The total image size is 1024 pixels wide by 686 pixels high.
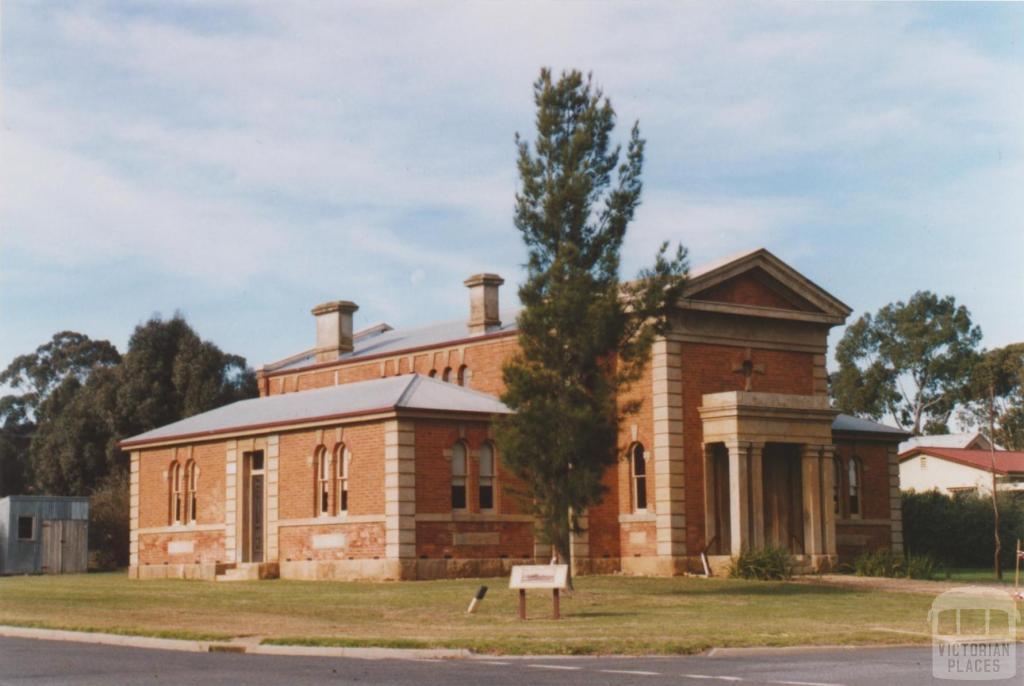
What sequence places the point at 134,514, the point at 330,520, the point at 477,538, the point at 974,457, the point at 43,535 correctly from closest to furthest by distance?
the point at 477,538 < the point at 330,520 < the point at 134,514 < the point at 43,535 < the point at 974,457

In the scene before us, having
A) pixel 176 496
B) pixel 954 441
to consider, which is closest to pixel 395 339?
pixel 176 496

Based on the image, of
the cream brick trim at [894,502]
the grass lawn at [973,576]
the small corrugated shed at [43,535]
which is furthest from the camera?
the small corrugated shed at [43,535]

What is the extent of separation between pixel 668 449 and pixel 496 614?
556 inches

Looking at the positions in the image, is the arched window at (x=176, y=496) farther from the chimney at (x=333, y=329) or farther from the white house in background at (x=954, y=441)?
the white house in background at (x=954, y=441)

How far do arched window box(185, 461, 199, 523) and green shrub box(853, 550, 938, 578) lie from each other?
65.9 feet

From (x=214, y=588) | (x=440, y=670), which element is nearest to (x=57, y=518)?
(x=214, y=588)

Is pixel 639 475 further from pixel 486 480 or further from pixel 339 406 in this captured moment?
pixel 339 406

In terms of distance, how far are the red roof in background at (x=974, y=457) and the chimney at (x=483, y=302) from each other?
39396 mm

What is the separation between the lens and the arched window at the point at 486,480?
3981 centimetres

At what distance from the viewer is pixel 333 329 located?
54.7 metres

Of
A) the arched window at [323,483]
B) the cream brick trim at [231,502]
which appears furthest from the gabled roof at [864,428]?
the cream brick trim at [231,502]

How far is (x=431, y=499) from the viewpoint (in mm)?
38344

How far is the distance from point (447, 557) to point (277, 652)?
1871 centimetres

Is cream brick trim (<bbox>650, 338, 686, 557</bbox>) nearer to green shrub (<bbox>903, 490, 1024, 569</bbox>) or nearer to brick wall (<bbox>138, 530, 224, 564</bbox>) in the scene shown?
brick wall (<bbox>138, 530, 224, 564</bbox>)
